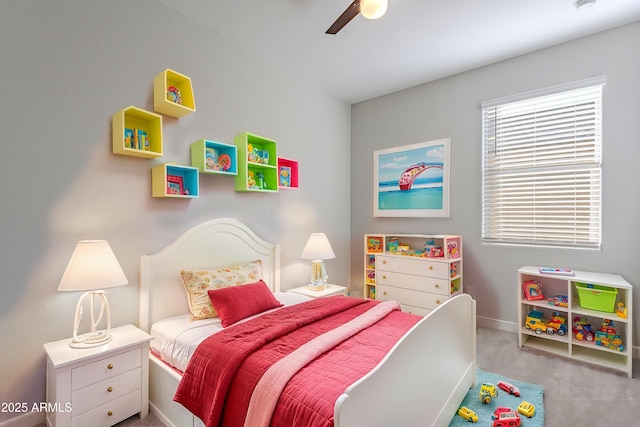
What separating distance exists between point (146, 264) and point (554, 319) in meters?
3.52

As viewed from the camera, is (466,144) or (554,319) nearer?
Answer: (554,319)

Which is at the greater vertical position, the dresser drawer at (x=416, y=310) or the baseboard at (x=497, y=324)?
the dresser drawer at (x=416, y=310)

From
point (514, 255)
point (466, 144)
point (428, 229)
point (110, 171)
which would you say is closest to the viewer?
point (110, 171)

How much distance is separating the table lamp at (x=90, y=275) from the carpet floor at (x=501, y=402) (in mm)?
2159

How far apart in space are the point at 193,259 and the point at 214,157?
2.95ft

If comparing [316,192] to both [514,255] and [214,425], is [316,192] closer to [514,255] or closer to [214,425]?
[514,255]

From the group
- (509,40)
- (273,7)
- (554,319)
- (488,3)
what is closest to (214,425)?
(273,7)

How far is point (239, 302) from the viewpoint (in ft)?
7.42

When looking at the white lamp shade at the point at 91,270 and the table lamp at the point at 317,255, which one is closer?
the white lamp shade at the point at 91,270

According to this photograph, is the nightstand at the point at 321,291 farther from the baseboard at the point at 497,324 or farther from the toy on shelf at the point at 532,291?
the toy on shelf at the point at 532,291

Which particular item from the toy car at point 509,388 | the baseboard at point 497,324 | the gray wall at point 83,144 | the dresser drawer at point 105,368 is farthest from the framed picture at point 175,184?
the baseboard at point 497,324

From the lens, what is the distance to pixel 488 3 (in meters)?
2.38

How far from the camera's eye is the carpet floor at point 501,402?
1.86 m

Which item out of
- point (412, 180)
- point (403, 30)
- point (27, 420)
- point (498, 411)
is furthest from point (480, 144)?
point (27, 420)
